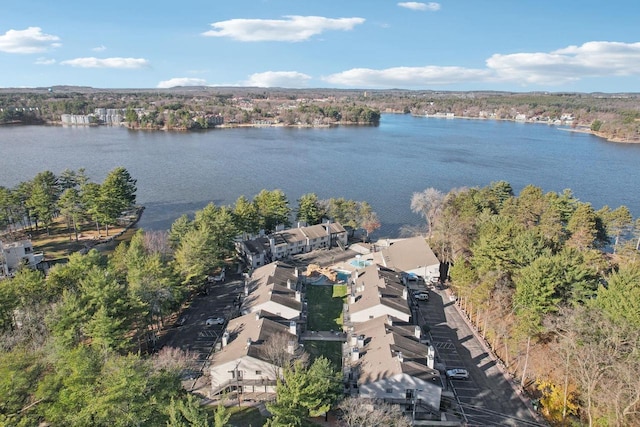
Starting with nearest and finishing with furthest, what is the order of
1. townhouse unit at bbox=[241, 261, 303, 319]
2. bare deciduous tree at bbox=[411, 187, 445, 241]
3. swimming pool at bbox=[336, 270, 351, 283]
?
1. townhouse unit at bbox=[241, 261, 303, 319]
2. swimming pool at bbox=[336, 270, 351, 283]
3. bare deciduous tree at bbox=[411, 187, 445, 241]

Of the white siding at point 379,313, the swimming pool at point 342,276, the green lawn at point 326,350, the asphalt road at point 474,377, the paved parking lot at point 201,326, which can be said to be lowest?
the asphalt road at point 474,377

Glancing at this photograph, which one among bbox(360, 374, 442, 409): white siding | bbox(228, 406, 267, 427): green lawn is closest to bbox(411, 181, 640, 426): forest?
bbox(360, 374, 442, 409): white siding

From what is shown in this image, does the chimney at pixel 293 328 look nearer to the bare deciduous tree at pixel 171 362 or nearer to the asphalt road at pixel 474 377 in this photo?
the bare deciduous tree at pixel 171 362

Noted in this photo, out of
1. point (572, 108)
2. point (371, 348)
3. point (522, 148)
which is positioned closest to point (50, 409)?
point (371, 348)

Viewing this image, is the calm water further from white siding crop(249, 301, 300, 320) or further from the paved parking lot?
white siding crop(249, 301, 300, 320)

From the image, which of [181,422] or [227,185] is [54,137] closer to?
[227,185]

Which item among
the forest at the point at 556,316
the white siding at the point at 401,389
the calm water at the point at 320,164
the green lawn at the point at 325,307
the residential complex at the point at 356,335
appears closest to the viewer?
the forest at the point at 556,316

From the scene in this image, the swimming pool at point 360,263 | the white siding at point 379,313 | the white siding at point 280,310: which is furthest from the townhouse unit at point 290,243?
the white siding at point 379,313
